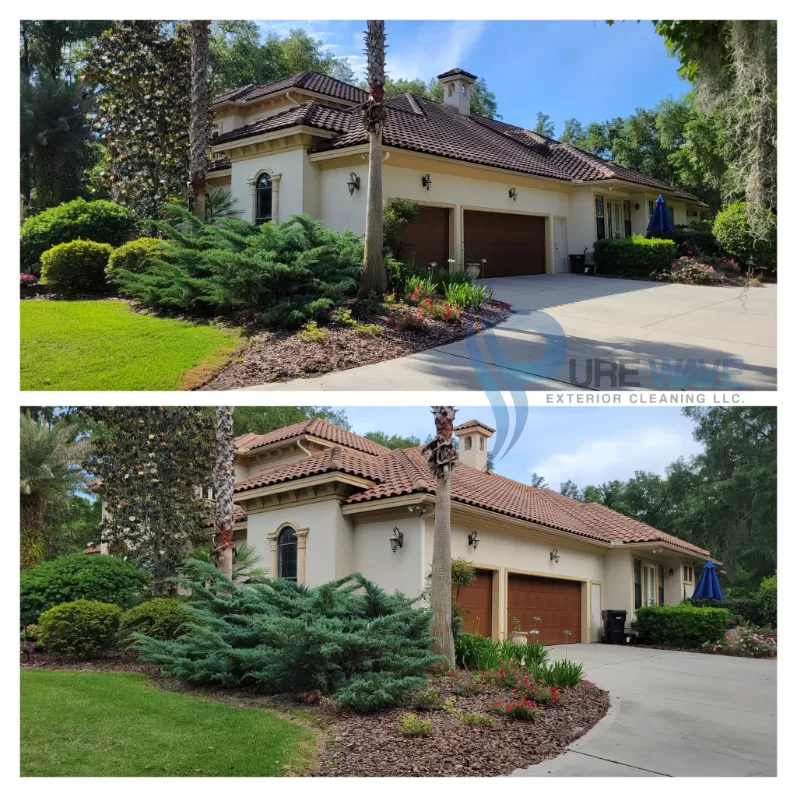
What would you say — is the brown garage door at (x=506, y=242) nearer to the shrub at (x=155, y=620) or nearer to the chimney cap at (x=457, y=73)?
the chimney cap at (x=457, y=73)

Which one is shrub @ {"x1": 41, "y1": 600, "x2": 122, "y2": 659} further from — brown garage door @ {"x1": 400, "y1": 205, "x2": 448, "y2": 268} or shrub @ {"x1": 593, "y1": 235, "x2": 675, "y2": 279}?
shrub @ {"x1": 593, "y1": 235, "x2": 675, "y2": 279}

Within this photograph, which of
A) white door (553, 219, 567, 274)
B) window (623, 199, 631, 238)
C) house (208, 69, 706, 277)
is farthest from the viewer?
window (623, 199, 631, 238)

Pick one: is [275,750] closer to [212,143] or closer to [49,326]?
[49,326]

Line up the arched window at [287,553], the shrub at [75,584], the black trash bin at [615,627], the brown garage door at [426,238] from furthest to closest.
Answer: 1. the black trash bin at [615,627]
2. the brown garage door at [426,238]
3. the arched window at [287,553]
4. the shrub at [75,584]

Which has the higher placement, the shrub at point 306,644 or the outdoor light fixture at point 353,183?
the outdoor light fixture at point 353,183

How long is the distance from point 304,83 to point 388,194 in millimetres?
4705

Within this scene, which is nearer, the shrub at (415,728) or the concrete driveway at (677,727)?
the concrete driveway at (677,727)

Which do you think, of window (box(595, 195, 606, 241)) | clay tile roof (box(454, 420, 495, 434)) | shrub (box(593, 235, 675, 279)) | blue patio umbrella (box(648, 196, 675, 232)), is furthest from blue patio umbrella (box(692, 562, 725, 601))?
window (box(595, 195, 606, 241))

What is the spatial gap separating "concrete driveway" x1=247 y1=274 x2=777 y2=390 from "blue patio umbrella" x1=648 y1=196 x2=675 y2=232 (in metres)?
6.99

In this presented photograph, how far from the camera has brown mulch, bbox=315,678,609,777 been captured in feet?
20.0

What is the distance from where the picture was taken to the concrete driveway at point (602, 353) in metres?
8.52

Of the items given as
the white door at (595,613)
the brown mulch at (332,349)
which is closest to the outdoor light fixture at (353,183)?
the brown mulch at (332,349)

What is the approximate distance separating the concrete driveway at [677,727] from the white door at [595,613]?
16.3 feet

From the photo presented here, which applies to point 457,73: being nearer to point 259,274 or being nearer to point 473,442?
point 473,442
